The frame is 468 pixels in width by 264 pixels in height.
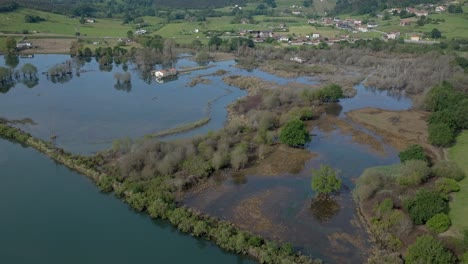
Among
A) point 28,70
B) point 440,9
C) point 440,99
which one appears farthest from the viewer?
point 440,9

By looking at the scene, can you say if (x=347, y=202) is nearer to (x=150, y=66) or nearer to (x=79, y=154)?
(x=79, y=154)

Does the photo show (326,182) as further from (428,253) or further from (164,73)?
(164,73)

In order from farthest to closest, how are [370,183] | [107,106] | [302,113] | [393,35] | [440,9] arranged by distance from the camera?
[440,9] → [393,35] → [107,106] → [302,113] → [370,183]

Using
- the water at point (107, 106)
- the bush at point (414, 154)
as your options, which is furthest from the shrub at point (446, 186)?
the water at point (107, 106)

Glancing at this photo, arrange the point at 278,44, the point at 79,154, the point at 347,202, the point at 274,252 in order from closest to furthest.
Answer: the point at 274,252, the point at 347,202, the point at 79,154, the point at 278,44

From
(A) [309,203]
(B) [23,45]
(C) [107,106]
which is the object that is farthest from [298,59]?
(B) [23,45]

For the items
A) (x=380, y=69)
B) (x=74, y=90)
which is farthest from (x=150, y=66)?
(x=380, y=69)
